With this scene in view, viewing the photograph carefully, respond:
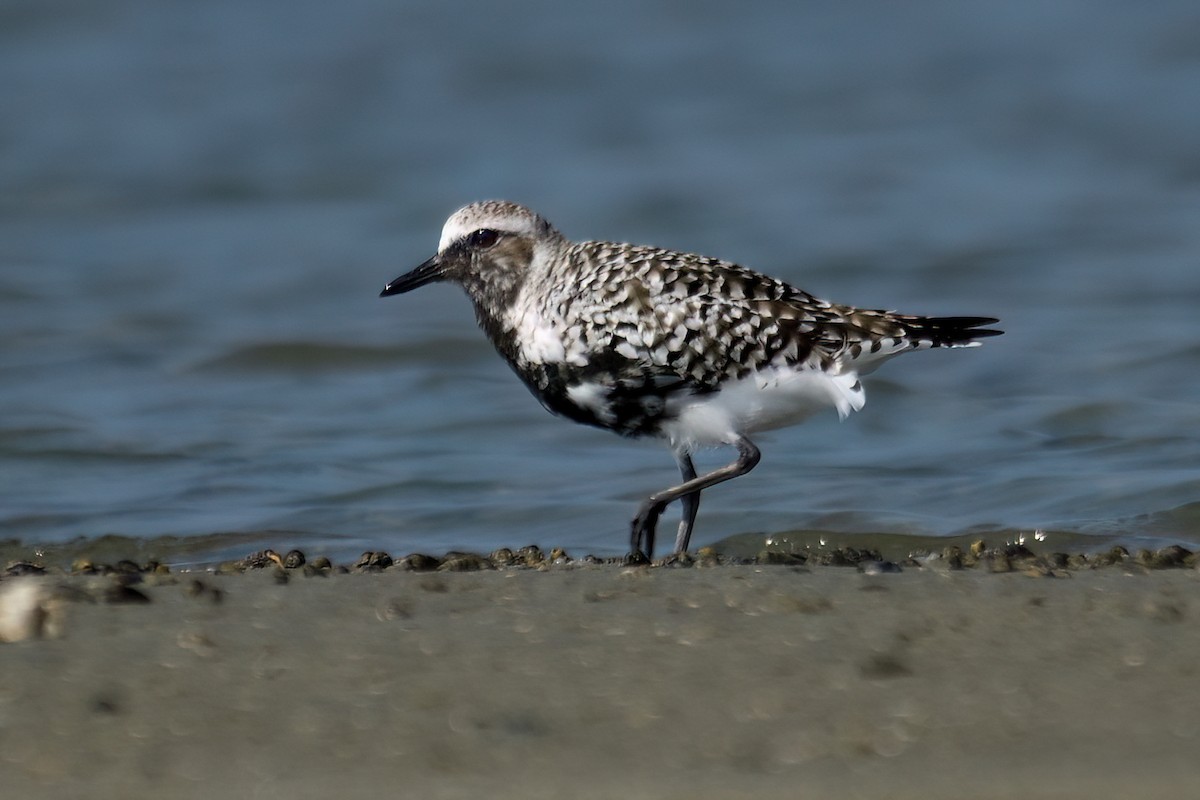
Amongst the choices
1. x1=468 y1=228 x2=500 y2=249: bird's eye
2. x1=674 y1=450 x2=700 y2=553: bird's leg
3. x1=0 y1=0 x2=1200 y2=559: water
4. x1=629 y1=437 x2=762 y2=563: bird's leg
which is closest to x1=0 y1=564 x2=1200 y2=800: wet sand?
x1=629 y1=437 x2=762 y2=563: bird's leg

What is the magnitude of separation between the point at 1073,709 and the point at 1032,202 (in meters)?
10.7

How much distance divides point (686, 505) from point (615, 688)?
2814mm

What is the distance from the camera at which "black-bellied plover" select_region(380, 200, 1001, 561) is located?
636 cm

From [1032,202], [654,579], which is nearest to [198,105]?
[1032,202]

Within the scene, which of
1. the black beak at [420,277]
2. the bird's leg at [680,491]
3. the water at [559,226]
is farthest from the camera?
the water at [559,226]

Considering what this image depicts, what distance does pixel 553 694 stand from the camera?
13.3 feet

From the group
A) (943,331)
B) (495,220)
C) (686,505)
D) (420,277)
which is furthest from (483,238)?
(943,331)

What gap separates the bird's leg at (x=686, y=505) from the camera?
6750mm

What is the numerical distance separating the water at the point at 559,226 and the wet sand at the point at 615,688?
2588 mm

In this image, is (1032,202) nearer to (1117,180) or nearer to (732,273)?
(1117,180)

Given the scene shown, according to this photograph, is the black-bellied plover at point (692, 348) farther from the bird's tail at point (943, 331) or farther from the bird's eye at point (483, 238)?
the bird's eye at point (483, 238)

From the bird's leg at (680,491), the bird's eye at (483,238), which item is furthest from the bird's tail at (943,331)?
the bird's eye at (483,238)

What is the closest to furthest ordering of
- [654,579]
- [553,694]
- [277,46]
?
1. [553,694]
2. [654,579]
3. [277,46]

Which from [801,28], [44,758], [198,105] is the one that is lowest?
[44,758]
